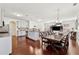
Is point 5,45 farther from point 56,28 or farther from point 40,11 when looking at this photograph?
point 56,28

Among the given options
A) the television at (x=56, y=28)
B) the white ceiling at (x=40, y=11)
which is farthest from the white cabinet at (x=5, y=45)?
the television at (x=56, y=28)

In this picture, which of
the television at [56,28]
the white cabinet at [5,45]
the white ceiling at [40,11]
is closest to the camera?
the white cabinet at [5,45]

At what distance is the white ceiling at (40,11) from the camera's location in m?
3.30

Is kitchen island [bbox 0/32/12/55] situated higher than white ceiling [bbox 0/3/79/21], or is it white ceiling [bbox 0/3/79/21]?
white ceiling [bbox 0/3/79/21]

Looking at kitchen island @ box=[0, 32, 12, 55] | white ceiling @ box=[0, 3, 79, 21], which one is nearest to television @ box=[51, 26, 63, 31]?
white ceiling @ box=[0, 3, 79, 21]

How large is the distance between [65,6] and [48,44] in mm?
1905

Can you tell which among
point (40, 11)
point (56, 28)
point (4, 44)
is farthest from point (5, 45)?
point (56, 28)

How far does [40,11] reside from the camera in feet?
11.7

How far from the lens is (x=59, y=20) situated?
11.9 ft

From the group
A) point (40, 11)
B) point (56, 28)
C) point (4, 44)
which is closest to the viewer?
point (4, 44)

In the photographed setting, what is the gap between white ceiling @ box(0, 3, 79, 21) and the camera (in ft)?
10.8

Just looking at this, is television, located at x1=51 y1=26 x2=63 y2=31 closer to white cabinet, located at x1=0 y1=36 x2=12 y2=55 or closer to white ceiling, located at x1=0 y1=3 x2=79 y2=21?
white ceiling, located at x1=0 y1=3 x2=79 y2=21

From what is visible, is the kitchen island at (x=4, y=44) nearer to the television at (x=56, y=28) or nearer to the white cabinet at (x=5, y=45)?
the white cabinet at (x=5, y=45)
